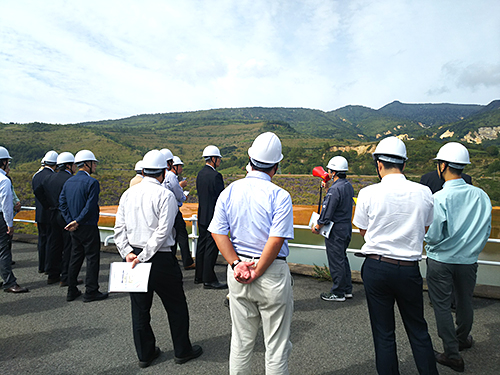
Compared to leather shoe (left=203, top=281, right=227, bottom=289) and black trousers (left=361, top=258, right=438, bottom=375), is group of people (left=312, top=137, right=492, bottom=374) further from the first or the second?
leather shoe (left=203, top=281, right=227, bottom=289)

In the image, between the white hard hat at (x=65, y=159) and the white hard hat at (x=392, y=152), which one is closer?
the white hard hat at (x=392, y=152)

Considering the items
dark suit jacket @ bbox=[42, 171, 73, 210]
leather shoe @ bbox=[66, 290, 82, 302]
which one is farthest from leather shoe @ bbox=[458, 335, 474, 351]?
dark suit jacket @ bbox=[42, 171, 73, 210]

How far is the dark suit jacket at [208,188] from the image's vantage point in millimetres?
4875

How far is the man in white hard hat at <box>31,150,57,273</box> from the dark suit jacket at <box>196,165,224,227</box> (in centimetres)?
286

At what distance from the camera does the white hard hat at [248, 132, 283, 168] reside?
2129 millimetres

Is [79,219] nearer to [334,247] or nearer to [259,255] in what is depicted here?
[259,255]

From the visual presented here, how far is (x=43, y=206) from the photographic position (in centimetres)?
566

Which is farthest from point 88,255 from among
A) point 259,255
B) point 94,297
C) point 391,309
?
point 391,309

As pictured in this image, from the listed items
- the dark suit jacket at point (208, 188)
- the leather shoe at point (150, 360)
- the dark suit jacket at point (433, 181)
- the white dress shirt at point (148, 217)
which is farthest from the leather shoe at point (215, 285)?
the dark suit jacket at point (433, 181)

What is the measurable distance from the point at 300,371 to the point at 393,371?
2.66 feet

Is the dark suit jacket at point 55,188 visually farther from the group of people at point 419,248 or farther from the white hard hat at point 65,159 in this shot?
the group of people at point 419,248

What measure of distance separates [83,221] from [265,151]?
3415 mm

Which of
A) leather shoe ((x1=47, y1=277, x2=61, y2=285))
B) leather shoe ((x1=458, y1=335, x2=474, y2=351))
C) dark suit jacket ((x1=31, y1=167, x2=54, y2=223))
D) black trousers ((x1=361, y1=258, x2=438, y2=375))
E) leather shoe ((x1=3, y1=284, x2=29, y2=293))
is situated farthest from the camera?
dark suit jacket ((x1=31, y1=167, x2=54, y2=223))

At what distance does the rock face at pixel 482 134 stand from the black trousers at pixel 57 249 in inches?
4356
